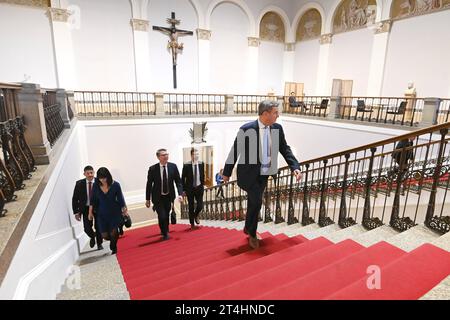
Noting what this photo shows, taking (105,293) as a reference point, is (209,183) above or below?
below

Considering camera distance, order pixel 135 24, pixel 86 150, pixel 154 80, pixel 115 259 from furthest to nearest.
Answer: pixel 154 80 → pixel 135 24 → pixel 86 150 → pixel 115 259

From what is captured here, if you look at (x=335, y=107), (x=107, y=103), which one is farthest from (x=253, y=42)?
(x=107, y=103)

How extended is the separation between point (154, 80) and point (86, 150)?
5098 millimetres

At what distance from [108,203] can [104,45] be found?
1032 cm

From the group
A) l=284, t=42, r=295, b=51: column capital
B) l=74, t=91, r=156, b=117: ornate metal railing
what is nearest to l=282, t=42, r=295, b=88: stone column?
l=284, t=42, r=295, b=51: column capital

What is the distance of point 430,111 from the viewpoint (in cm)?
763

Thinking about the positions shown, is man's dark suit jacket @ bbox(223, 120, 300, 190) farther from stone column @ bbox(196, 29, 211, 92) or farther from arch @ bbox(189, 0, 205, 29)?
arch @ bbox(189, 0, 205, 29)

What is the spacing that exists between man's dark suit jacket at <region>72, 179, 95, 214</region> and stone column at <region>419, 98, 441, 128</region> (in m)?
8.64

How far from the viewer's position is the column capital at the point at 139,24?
1188cm

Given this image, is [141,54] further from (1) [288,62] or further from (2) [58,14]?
(1) [288,62]

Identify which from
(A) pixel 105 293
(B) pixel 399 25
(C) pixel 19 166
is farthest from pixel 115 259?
(B) pixel 399 25

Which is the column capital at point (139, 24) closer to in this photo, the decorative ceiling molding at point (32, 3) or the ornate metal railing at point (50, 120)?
the decorative ceiling molding at point (32, 3)

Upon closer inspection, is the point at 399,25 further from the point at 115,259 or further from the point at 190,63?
the point at 115,259

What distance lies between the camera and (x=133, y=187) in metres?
10.8
